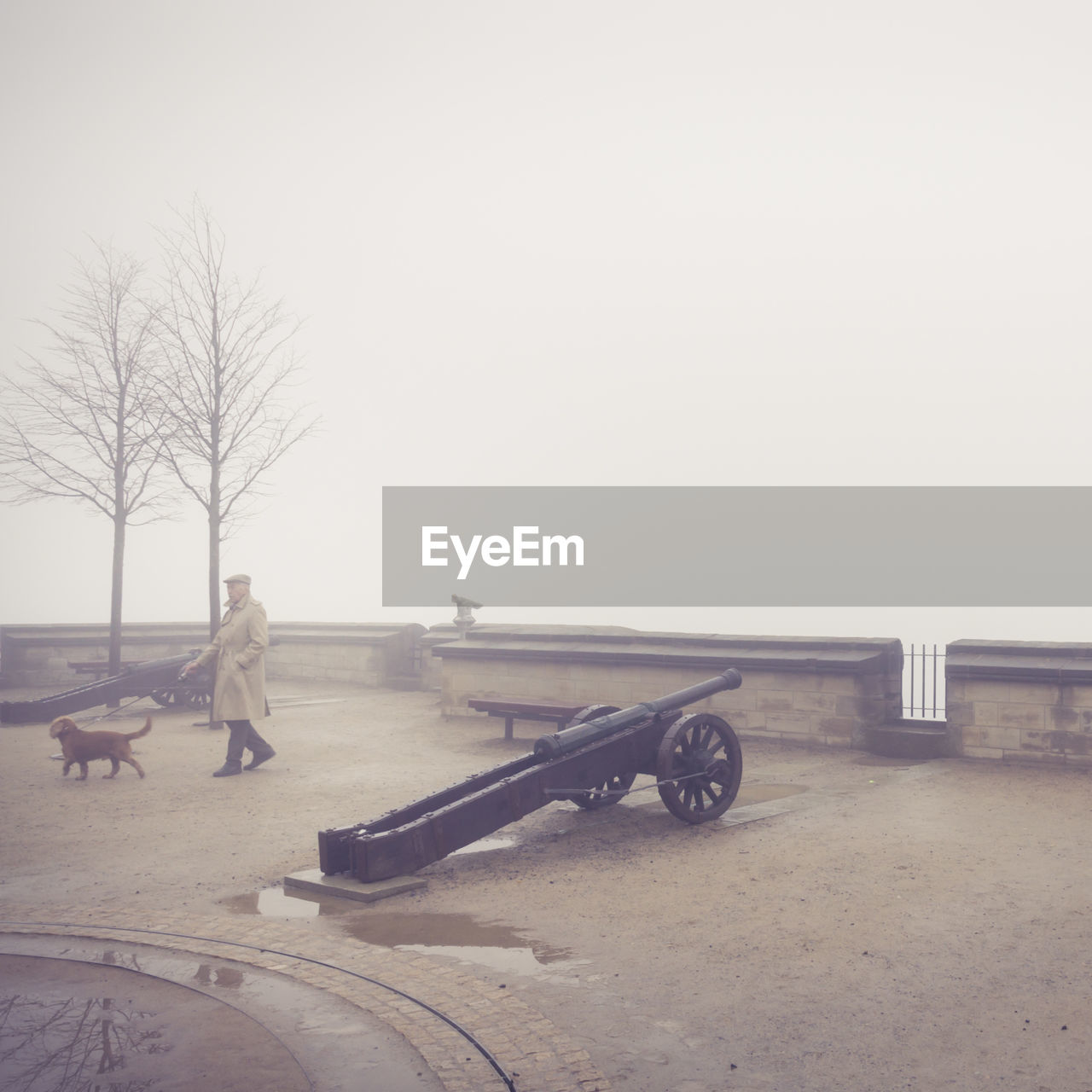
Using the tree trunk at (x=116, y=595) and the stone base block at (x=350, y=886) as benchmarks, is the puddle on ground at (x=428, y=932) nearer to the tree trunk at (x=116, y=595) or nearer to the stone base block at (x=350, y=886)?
the stone base block at (x=350, y=886)

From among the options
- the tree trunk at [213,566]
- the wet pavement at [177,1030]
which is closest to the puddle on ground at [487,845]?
the wet pavement at [177,1030]

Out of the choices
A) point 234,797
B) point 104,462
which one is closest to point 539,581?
point 104,462

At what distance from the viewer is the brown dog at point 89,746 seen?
1052 cm

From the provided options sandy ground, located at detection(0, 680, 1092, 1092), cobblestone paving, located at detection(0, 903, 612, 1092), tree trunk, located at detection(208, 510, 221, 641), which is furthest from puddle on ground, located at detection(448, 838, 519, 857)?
tree trunk, located at detection(208, 510, 221, 641)

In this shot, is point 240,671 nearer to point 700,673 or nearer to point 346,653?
point 700,673

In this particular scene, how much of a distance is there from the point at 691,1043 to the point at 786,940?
4.52 ft

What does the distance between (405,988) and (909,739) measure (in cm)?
737

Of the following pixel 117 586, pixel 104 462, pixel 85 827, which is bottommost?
pixel 85 827

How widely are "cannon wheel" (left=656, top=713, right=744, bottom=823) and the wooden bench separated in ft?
9.82

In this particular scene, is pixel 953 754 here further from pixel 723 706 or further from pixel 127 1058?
pixel 127 1058

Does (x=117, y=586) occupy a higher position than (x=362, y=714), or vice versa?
(x=117, y=586)

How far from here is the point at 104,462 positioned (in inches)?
676

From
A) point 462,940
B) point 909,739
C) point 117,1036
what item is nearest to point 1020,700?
point 909,739

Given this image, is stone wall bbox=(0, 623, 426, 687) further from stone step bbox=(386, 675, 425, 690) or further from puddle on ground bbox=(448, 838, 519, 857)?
puddle on ground bbox=(448, 838, 519, 857)
